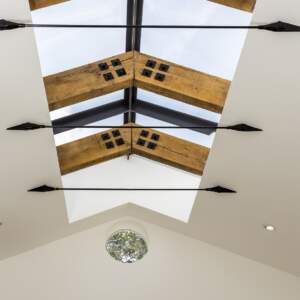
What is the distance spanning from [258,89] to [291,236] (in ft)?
6.14

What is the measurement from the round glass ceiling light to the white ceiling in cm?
23

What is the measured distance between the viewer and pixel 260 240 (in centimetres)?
464

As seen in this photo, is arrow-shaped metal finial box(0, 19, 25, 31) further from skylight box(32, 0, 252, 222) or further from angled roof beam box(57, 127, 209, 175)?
angled roof beam box(57, 127, 209, 175)

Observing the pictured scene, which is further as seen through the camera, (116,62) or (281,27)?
(116,62)

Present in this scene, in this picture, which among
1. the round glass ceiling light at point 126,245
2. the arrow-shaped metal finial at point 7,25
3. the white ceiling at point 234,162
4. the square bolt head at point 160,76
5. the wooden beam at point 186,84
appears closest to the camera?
the arrow-shaped metal finial at point 7,25

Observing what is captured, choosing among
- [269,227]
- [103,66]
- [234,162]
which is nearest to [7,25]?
[103,66]

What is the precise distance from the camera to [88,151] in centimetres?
409

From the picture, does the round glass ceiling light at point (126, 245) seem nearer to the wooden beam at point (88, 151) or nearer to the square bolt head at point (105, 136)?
the wooden beam at point (88, 151)

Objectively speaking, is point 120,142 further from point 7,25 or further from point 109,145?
point 7,25

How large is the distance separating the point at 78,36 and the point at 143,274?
2819mm

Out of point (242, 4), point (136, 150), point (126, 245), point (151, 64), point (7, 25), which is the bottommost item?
point (126, 245)

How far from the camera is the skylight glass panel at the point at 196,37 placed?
117 inches

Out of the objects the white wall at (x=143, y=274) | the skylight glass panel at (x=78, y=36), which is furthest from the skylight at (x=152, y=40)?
the white wall at (x=143, y=274)

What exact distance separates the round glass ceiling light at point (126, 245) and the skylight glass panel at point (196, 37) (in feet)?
7.24
